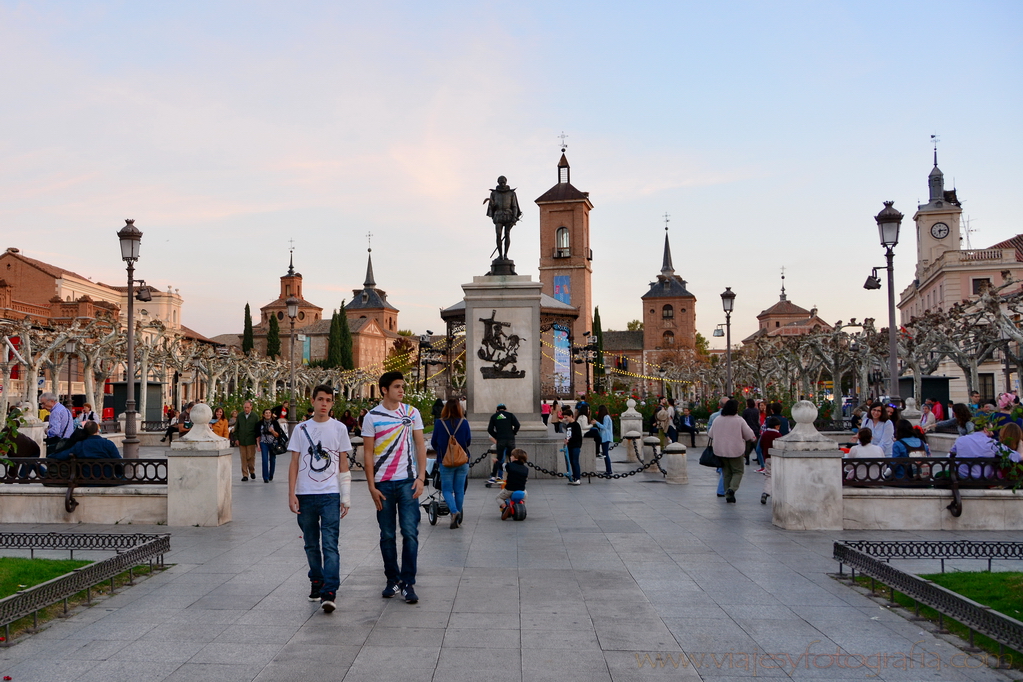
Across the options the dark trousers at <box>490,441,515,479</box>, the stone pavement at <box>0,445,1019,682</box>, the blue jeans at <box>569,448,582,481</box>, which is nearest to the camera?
the stone pavement at <box>0,445,1019,682</box>

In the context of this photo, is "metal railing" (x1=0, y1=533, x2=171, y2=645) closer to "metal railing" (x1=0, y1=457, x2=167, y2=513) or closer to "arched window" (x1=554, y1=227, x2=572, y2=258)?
"metal railing" (x1=0, y1=457, x2=167, y2=513)

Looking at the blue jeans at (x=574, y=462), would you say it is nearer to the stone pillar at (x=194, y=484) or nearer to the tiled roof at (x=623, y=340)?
the stone pillar at (x=194, y=484)

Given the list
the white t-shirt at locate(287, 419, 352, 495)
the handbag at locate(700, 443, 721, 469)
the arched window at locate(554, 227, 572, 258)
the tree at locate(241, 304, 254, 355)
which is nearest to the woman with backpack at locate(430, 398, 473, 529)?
the white t-shirt at locate(287, 419, 352, 495)

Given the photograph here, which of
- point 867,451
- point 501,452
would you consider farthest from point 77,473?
point 867,451

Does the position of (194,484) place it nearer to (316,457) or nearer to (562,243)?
(316,457)

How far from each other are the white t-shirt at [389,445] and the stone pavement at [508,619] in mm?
1006

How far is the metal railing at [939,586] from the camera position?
5.12 m

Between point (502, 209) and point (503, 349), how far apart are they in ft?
10.4

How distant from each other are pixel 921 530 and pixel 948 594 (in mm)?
4777

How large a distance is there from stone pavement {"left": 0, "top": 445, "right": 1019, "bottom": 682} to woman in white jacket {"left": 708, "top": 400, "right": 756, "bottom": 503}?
10.9 ft

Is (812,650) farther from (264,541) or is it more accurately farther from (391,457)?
(264,541)

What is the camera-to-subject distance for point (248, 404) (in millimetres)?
16656

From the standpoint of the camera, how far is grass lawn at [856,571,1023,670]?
5.36 metres

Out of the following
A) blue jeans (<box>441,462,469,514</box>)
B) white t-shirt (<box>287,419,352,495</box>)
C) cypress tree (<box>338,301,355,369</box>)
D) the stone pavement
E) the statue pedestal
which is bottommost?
the stone pavement
